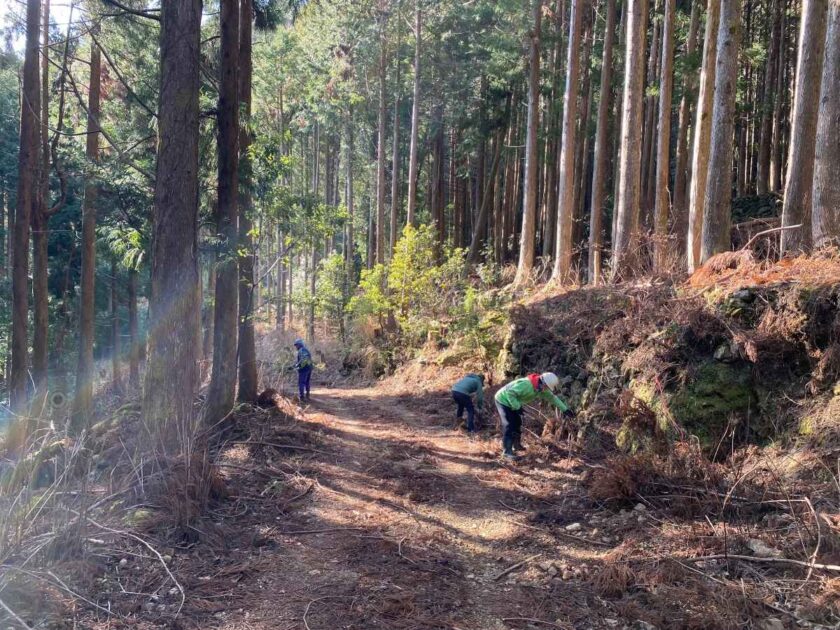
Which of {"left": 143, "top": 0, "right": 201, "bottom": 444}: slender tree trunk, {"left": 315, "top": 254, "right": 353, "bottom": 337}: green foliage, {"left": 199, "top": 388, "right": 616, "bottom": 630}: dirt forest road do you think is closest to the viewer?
{"left": 199, "top": 388, "right": 616, "bottom": 630}: dirt forest road

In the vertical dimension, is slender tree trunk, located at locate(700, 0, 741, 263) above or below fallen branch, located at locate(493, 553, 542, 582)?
above

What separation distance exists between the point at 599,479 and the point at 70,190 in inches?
865

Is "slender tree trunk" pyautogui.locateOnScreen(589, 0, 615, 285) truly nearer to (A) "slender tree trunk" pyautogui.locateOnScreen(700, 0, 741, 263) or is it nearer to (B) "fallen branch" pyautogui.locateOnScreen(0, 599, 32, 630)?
(A) "slender tree trunk" pyautogui.locateOnScreen(700, 0, 741, 263)

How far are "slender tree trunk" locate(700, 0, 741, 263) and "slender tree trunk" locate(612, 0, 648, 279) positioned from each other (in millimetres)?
2464

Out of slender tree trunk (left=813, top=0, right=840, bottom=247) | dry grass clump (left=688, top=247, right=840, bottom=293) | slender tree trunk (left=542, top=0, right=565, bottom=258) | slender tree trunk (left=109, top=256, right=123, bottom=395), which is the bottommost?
slender tree trunk (left=109, top=256, right=123, bottom=395)

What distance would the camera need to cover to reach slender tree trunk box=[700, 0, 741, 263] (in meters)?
9.31

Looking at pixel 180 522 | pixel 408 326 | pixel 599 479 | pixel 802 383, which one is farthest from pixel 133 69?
pixel 802 383

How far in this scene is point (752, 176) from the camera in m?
28.0

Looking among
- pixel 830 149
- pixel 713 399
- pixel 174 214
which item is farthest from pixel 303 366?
pixel 830 149

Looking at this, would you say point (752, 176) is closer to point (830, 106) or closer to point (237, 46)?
point (830, 106)

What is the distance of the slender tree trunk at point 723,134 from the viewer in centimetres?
931

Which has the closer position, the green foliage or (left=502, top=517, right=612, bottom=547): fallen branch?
(left=502, top=517, right=612, bottom=547): fallen branch

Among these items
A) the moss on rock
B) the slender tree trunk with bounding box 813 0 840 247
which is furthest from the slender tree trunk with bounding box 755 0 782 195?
the moss on rock

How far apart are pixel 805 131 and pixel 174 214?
890 centimetres
